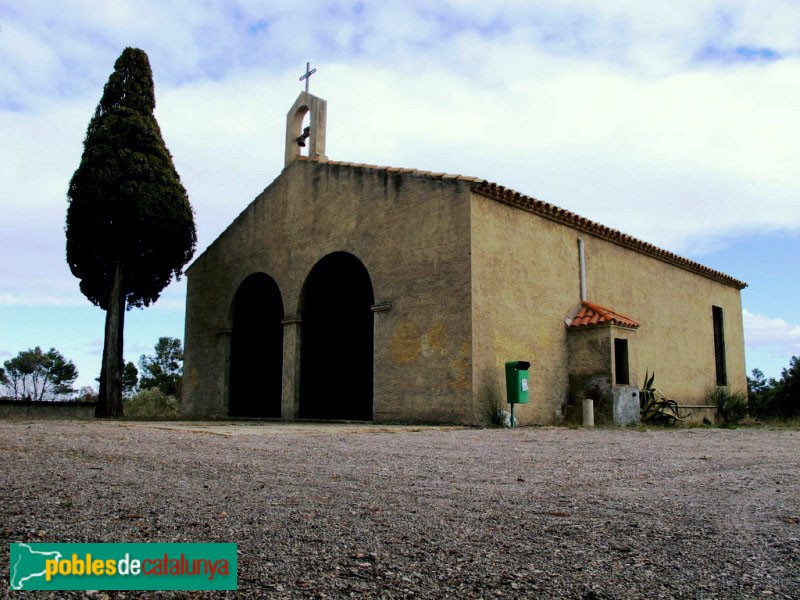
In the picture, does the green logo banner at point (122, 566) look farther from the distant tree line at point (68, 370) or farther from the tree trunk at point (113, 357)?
the distant tree line at point (68, 370)

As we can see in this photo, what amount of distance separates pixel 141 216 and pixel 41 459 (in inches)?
446

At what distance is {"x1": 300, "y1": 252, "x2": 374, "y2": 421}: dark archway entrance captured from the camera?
1592 centimetres

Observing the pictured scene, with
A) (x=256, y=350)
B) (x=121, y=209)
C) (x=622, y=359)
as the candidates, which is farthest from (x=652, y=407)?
(x=121, y=209)

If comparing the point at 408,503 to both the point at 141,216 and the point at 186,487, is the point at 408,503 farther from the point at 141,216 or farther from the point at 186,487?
the point at 141,216

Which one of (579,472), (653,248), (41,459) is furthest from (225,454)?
(653,248)

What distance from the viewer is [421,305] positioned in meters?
13.1

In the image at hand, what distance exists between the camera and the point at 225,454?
6.29 metres

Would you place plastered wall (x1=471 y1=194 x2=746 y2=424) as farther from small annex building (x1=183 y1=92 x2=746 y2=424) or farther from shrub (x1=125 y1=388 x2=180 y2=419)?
shrub (x1=125 y1=388 x2=180 y2=419)

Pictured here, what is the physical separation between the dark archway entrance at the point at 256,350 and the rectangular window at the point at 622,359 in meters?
8.22

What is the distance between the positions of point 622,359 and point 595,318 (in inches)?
38.9

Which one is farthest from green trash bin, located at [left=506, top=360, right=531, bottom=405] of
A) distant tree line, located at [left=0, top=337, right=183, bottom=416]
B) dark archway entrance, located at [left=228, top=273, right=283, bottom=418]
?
distant tree line, located at [left=0, top=337, right=183, bottom=416]

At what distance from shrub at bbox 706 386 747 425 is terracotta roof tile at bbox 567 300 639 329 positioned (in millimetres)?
6488

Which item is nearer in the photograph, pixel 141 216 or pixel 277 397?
pixel 141 216

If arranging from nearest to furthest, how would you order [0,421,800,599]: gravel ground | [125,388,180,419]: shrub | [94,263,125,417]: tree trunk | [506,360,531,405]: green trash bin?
1. [0,421,800,599]: gravel ground
2. [506,360,531,405]: green trash bin
3. [94,263,125,417]: tree trunk
4. [125,388,180,419]: shrub
